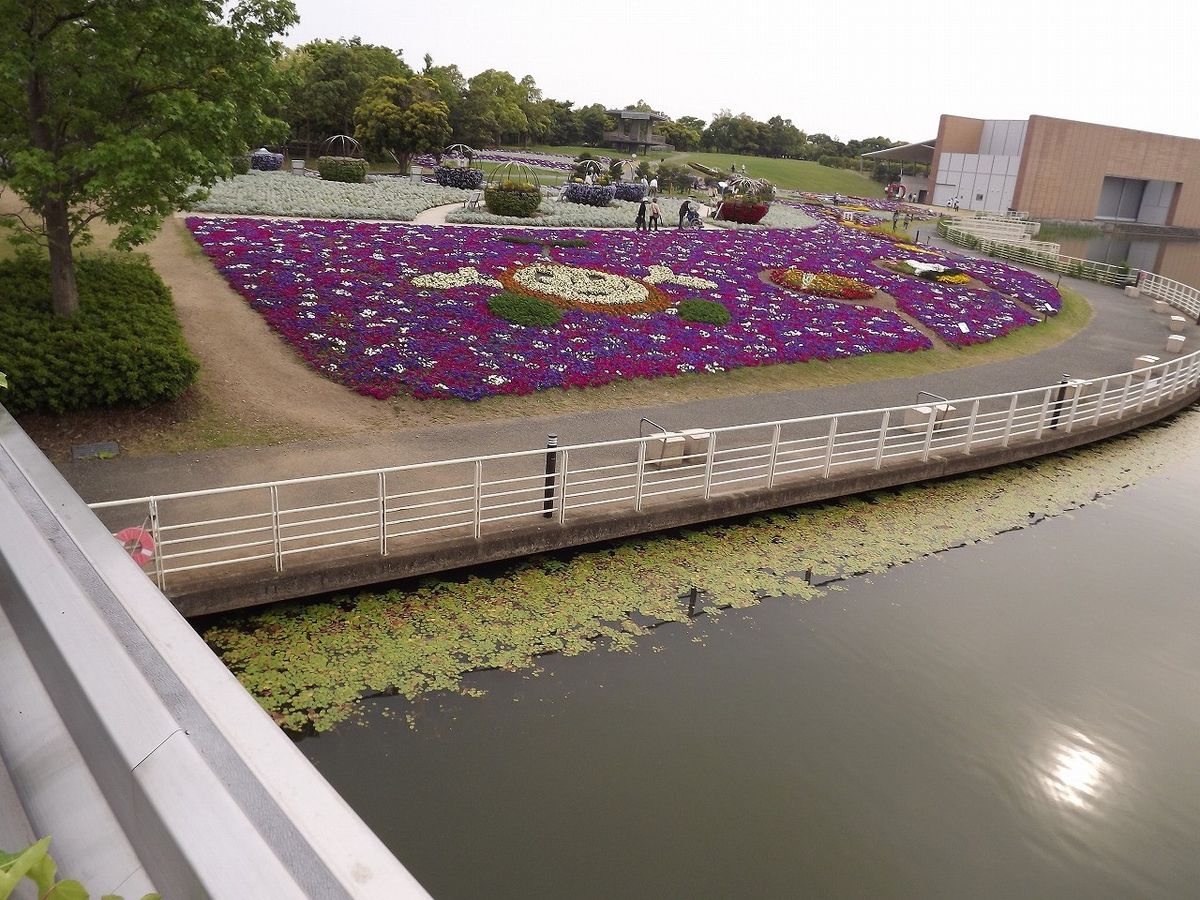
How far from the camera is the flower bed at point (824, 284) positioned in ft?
89.1

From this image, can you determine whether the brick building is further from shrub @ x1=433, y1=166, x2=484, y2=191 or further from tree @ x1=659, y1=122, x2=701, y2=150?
shrub @ x1=433, y1=166, x2=484, y2=191

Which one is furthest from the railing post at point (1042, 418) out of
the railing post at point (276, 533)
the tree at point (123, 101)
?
the tree at point (123, 101)

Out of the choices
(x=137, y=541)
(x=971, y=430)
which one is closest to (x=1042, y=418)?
(x=971, y=430)

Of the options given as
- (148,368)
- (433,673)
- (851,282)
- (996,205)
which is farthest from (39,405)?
(996,205)

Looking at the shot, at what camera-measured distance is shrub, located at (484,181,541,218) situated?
33.2 m

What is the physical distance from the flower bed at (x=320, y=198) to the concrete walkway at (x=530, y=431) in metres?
16.4

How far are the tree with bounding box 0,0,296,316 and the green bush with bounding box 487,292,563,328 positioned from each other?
708cm

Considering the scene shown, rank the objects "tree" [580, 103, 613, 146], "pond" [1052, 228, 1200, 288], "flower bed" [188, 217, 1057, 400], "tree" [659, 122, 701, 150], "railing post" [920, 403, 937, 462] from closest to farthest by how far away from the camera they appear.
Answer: "railing post" [920, 403, 937, 462] → "flower bed" [188, 217, 1057, 400] → "pond" [1052, 228, 1200, 288] → "tree" [580, 103, 613, 146] → "tree" [659, 122, 701, 150]

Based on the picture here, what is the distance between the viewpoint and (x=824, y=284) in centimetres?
2770

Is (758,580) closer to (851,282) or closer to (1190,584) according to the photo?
(1190,584)

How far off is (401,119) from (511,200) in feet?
64.1

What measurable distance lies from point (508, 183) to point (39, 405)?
25094 mm

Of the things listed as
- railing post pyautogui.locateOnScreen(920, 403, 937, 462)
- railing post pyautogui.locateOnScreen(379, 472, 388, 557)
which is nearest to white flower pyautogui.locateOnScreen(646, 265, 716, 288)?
railing post pyautogui.locateOnScreen(920, 403, 937, 462)

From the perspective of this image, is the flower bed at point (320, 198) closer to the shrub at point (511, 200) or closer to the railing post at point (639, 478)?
the shrub at point (511, 200)
